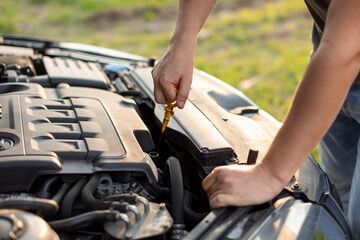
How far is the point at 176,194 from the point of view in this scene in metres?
1.41

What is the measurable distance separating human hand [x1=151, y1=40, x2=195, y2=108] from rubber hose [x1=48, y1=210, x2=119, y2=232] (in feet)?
1.82

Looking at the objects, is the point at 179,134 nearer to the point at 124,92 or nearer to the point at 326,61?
the point at 124,92

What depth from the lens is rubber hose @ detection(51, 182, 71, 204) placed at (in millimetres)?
1337

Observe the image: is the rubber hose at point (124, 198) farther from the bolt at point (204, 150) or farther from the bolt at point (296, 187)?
the bolt at point (296, 187)

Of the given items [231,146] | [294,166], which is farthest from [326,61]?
[231,146]

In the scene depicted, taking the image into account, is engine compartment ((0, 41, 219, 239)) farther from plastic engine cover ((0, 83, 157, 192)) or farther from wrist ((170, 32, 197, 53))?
wrist ((170, 32, 197, 53))

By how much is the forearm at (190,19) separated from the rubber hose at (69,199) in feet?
2.15

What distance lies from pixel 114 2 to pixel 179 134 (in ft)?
22.5

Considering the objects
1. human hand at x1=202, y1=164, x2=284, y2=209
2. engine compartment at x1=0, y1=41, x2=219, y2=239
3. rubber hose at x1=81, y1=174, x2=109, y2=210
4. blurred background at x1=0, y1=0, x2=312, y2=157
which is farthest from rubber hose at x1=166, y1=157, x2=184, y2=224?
blurred background at x1=0, y1=0, x2=312, y2=157

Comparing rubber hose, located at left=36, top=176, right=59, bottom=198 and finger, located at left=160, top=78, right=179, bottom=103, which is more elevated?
finger, located at left=160, top=78, right=179, bottom=103

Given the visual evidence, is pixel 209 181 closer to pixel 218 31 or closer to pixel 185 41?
pixel 185 41

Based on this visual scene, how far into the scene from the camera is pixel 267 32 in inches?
266

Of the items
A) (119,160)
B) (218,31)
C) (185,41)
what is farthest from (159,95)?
(218,31)

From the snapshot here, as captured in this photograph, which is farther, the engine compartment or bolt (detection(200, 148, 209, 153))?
bolt (detection(200, 148, 209, 153))
